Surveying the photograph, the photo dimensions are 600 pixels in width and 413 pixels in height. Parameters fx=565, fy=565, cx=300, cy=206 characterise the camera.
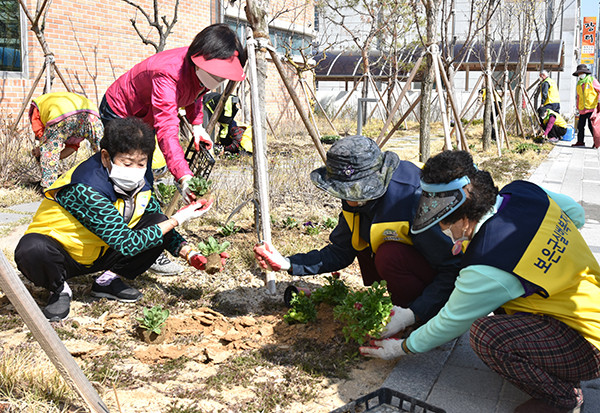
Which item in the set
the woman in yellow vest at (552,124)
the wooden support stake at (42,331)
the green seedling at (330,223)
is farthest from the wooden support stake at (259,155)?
the woman in yellow vest at (552,124)

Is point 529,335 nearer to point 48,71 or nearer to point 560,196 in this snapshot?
point 560,196

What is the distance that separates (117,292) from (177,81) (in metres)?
1.36

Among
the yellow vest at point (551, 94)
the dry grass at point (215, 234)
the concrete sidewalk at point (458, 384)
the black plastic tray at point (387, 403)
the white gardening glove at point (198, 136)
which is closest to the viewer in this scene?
the black plastic tray at point (387, 403)

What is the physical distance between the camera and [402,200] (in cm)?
264

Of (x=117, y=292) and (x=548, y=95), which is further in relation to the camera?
(x=548, y=95)

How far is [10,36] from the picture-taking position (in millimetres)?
8297

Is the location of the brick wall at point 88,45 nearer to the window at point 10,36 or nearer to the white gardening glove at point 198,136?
the window at point 10,36

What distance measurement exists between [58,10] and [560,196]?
856cm

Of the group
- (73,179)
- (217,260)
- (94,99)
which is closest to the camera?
(73,179)

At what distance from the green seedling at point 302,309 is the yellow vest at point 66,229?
113 cm

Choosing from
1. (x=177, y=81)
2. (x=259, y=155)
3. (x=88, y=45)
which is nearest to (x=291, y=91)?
(x=259, y=155)

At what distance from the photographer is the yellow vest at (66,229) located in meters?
3.07

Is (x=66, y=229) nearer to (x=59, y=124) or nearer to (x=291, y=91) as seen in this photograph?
(x=291, y=91)

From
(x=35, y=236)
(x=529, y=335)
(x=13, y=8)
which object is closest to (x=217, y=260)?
(x=35, y=236)
